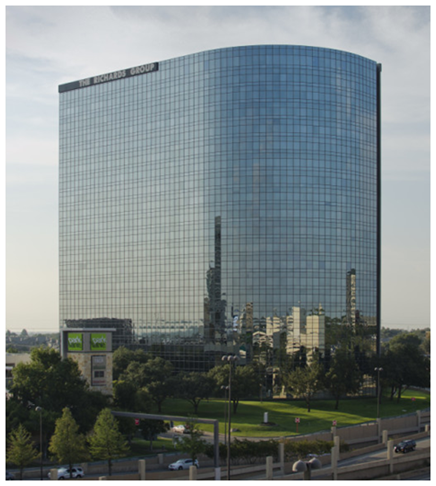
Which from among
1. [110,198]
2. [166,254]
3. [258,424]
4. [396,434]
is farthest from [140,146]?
[396,434]

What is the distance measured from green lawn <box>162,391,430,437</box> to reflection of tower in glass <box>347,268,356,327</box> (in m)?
17.4

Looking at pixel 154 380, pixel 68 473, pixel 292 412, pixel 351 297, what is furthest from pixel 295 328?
pixel 68 473

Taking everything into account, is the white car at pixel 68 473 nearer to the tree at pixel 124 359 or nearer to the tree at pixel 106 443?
the tree at pixel 106 443

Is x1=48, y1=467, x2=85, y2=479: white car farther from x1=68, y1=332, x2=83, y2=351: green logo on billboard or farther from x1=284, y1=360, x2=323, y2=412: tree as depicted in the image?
x1=284, y1=360, x2=323, y2=412: tree

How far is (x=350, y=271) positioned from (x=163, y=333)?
4518cm

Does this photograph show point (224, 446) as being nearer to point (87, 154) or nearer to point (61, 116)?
point (87, 154)

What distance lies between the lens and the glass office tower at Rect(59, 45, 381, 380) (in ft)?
469

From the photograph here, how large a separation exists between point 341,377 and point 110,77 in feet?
309

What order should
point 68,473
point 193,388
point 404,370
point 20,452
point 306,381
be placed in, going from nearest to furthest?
point 20,452
point 68,473
point 193,388
point 306,381
point 404,370

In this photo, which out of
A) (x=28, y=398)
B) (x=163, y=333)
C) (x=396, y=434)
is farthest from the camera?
(x=163, y=333)

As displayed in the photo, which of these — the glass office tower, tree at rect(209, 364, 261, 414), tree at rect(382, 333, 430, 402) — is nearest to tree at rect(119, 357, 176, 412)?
tree at rect(209, 364, 261, 414)

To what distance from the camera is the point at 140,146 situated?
6378 inches

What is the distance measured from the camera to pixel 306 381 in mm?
125250

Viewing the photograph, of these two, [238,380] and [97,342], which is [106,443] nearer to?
[97,342]
